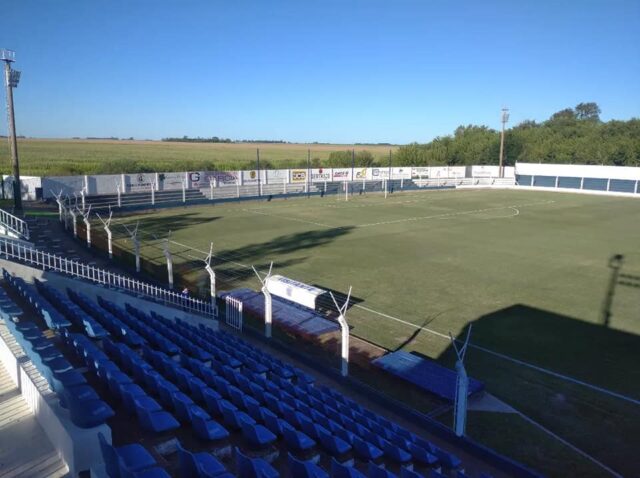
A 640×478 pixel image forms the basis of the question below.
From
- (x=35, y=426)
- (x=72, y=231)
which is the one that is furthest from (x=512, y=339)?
(x=72, y=231)

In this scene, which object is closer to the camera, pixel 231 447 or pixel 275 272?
pixel 231 447

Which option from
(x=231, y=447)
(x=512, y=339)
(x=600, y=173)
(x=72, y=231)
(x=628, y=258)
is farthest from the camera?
(x=600, y=173)

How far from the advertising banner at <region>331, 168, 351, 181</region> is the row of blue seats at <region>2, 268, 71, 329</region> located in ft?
171

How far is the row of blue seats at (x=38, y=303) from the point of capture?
400 inches

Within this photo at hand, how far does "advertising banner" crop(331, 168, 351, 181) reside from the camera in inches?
2527

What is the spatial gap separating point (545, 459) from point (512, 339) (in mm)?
6404

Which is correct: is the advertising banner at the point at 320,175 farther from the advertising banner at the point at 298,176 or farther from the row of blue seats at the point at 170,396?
the row of blue seats at the point at 170,396

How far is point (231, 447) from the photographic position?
7043mm

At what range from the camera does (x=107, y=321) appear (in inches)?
439

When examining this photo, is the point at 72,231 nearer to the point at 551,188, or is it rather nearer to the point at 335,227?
the point at 335,227

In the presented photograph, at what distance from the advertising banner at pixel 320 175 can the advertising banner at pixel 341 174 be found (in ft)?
3.60

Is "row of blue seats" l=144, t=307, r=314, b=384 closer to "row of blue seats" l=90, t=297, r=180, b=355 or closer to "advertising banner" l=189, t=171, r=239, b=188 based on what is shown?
"row of blue seats" l=90, t=297, r=180, b=355

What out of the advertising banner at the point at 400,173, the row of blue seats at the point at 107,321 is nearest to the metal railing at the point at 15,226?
the row of blue seats at the point at 107,321

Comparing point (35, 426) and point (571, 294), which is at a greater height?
point (35, 426)
